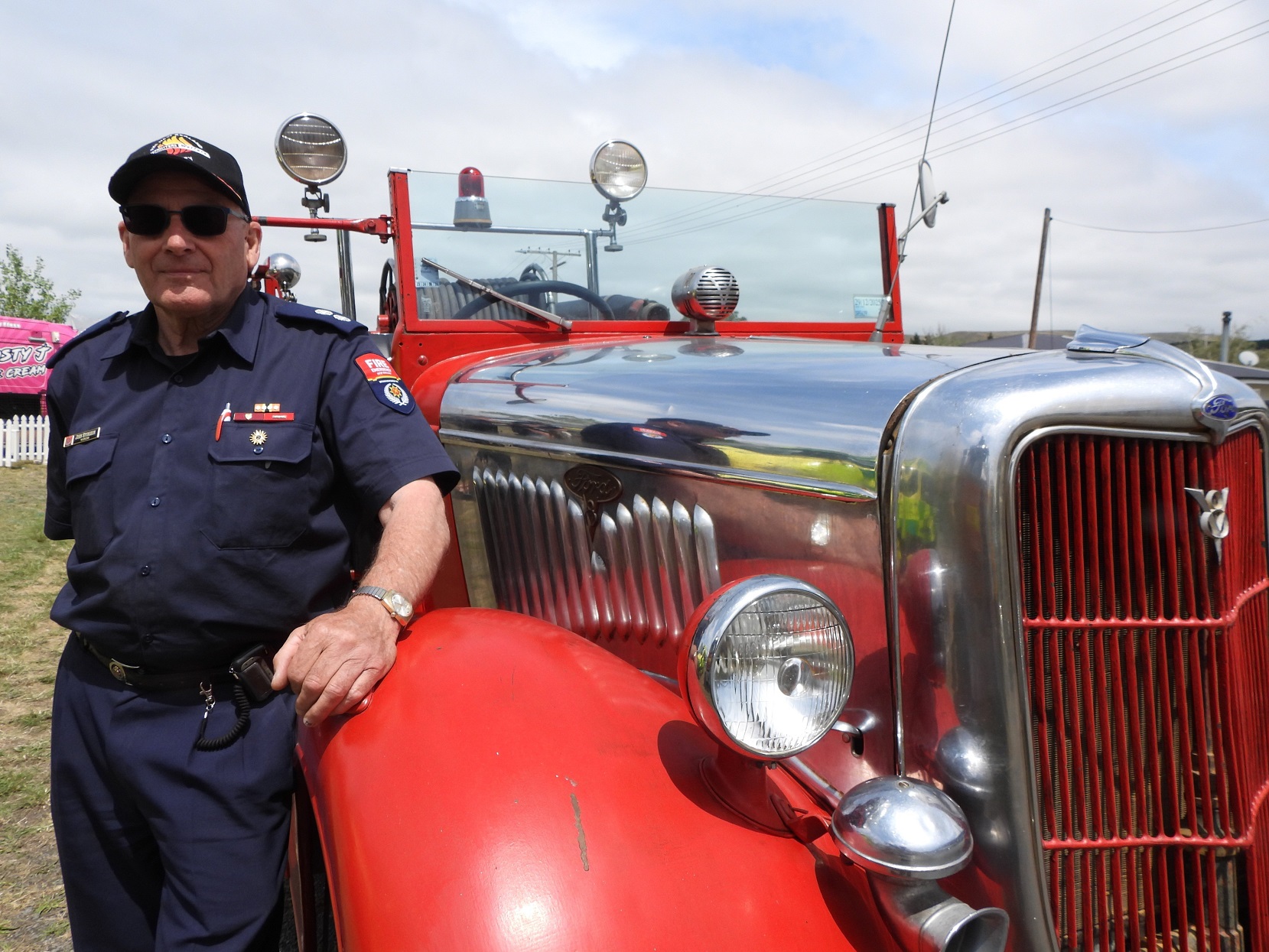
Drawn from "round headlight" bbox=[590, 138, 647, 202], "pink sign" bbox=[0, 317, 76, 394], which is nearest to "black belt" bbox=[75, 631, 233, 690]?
"round headlight" bbox=[590, 138, 647, 202]

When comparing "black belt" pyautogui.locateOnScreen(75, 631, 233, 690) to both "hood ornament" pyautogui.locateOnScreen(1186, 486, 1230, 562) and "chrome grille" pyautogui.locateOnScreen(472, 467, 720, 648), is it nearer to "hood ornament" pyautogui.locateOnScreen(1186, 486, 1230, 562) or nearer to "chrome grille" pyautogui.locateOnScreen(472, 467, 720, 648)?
"chrome grille" pyautogui.locateOnScreen(472, 467, 720, 648)

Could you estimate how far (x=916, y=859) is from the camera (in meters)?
1.21

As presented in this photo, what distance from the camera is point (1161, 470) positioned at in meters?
1.49

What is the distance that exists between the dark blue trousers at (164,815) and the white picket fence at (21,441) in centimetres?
1686

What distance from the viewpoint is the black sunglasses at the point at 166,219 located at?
73.2 inches

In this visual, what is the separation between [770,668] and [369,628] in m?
0.70

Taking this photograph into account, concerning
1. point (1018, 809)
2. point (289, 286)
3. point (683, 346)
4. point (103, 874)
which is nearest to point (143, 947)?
point (103, 874)

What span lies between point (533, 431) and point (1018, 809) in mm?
1281

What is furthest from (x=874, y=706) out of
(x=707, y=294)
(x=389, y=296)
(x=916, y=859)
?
(x=389, y=296)

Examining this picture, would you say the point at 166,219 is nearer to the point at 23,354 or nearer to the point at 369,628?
the point at 369,628

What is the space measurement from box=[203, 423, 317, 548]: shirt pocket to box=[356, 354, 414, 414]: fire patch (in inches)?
6.4

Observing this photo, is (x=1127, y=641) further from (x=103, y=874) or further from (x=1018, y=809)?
(x=103, y=874)

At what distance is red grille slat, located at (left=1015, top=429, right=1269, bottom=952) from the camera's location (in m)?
1.44

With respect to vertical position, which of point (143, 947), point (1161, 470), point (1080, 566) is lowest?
point (143, 947)
